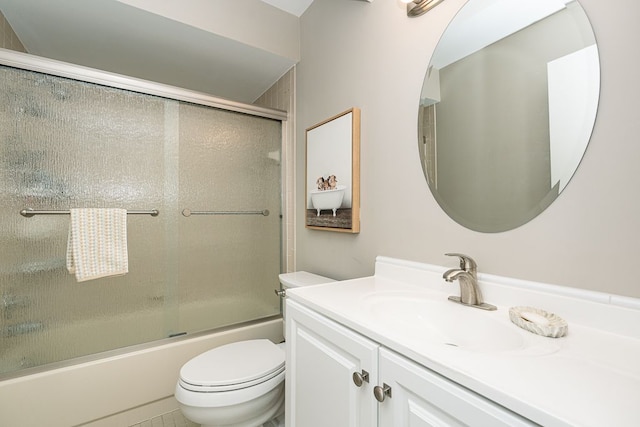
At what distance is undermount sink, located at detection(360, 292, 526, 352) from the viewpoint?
27.2 inches

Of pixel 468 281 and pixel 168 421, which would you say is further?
pixel 168 421

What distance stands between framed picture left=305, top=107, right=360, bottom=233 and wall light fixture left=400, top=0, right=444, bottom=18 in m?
0.42

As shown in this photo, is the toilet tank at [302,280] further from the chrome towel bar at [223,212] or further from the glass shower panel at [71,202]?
the glass shower panel at [71,202]

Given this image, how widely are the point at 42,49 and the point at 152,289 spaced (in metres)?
1.58

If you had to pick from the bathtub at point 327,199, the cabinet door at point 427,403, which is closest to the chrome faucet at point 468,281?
the cabinet door at point 427,403

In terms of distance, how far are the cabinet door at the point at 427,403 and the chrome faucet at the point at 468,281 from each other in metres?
0.34

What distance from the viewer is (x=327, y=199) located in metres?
1.49

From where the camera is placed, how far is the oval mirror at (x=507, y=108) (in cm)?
72

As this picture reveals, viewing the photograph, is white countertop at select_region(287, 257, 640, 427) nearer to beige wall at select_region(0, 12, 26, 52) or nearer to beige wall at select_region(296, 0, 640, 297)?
beige wall at select_region(296, 0, 640, 297)

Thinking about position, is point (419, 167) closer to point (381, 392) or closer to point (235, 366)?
point (381, 392)

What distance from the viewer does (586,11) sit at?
70 centimetres

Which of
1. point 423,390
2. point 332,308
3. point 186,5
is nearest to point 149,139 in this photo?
point 186,5

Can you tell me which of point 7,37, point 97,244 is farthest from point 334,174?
point 7,37

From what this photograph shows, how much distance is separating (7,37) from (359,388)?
224cm
